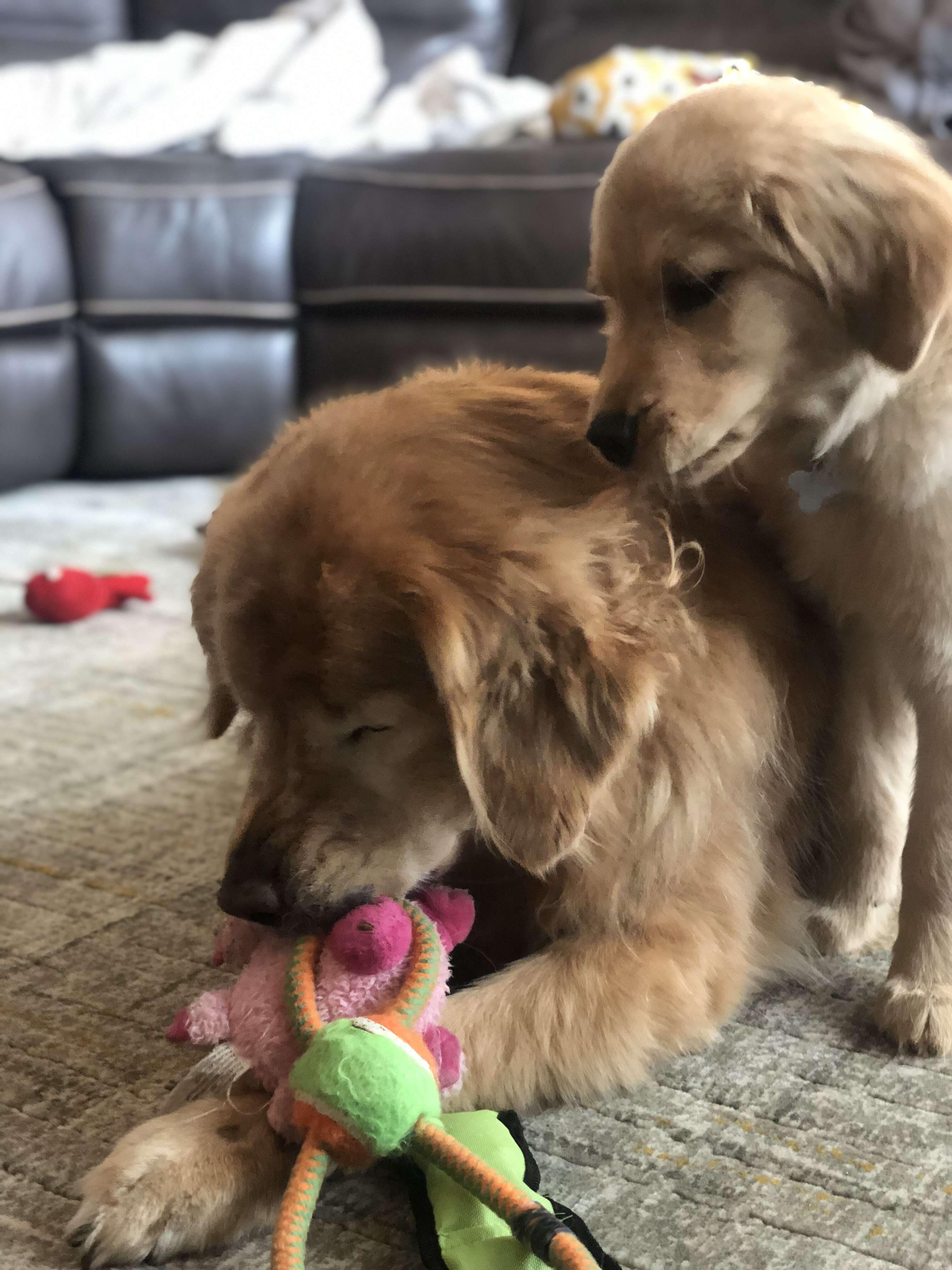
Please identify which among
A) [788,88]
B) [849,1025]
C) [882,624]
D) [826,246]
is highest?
[788,88]

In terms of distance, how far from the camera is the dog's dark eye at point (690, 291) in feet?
3.59

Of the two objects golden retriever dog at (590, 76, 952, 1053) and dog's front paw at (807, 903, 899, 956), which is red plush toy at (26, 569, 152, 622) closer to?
golden retriever dog at (590, 76, 952, 1053)

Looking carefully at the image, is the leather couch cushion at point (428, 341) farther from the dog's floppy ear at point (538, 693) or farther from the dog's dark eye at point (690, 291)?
the dog's floppy ear at point (538, 693)

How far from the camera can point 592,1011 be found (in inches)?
38.9

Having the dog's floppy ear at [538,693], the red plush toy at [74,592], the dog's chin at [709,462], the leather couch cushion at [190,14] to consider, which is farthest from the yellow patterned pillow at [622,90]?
the dog's floppy ear at [538,693]

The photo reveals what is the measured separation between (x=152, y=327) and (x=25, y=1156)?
108 inches

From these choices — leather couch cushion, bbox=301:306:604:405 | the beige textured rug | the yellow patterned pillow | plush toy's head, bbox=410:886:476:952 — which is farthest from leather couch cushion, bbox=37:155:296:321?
plush toy's head, bbox=410:886:476:952

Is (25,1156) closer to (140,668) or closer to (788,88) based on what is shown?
(788,88)

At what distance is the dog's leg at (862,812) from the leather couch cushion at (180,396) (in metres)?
2.23

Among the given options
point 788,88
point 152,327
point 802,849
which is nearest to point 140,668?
point 802,849

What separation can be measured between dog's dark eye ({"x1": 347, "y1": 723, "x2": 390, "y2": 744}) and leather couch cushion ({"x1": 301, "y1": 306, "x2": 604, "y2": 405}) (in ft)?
6.91

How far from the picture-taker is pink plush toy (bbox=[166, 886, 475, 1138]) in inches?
35.1

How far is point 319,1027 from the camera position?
34.0 inches

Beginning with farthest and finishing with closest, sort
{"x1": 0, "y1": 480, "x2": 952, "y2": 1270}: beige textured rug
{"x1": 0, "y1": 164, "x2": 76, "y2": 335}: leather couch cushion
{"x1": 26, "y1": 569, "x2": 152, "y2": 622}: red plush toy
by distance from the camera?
1. {"x1": 0, "y1": 164, "x2": 76, "y2": 335}: leather couch cushion
2. {"x1": 26, "y1": 569, "x2": 152, "y2": 622}: red plush toy
3. {"x1": 0, "y1": 480, "x2": 952, "y2": 1270}: beige textured rug
